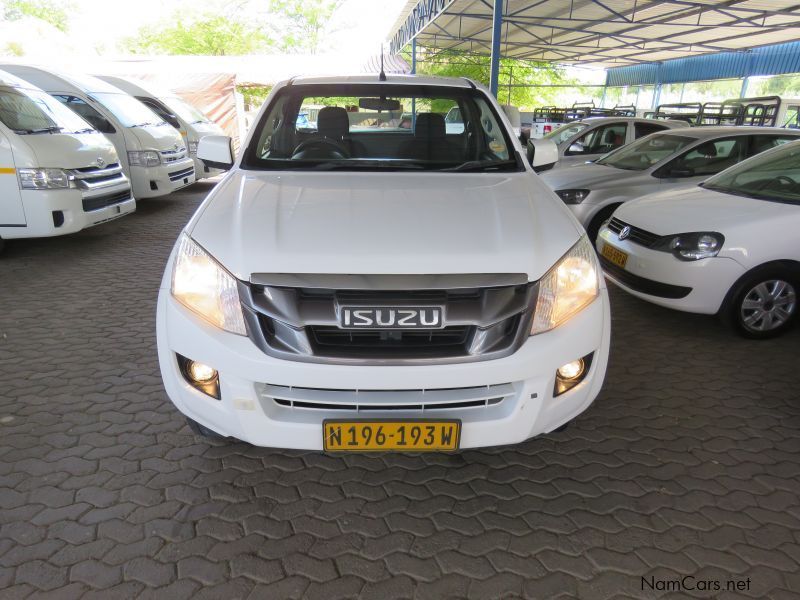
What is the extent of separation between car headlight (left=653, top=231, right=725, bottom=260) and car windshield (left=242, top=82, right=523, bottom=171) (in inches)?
59.2

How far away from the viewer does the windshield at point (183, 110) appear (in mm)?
10781

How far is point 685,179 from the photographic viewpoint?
5695 mm

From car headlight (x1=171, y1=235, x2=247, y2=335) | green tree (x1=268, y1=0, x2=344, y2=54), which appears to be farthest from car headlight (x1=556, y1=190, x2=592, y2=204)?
green tree (x1=268, y1=0, x2=344, y2=54)

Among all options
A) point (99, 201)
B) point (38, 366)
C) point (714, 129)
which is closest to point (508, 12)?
point (714, 129)

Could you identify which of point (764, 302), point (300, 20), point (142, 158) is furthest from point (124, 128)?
point (300, 20)

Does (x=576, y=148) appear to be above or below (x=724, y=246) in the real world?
above

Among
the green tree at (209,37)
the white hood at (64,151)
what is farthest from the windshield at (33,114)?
the green tree at (209,37)

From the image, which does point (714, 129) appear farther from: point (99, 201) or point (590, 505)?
point (99, 201)

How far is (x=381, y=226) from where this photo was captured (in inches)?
82.7

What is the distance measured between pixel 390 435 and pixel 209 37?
48.6m

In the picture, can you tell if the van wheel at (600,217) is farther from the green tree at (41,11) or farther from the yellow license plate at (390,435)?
the green tree at (41,11)

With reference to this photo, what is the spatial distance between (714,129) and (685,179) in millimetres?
918

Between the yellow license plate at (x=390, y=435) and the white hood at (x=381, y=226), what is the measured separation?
1.72 feet

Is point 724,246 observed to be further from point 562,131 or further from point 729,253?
point 562,131
